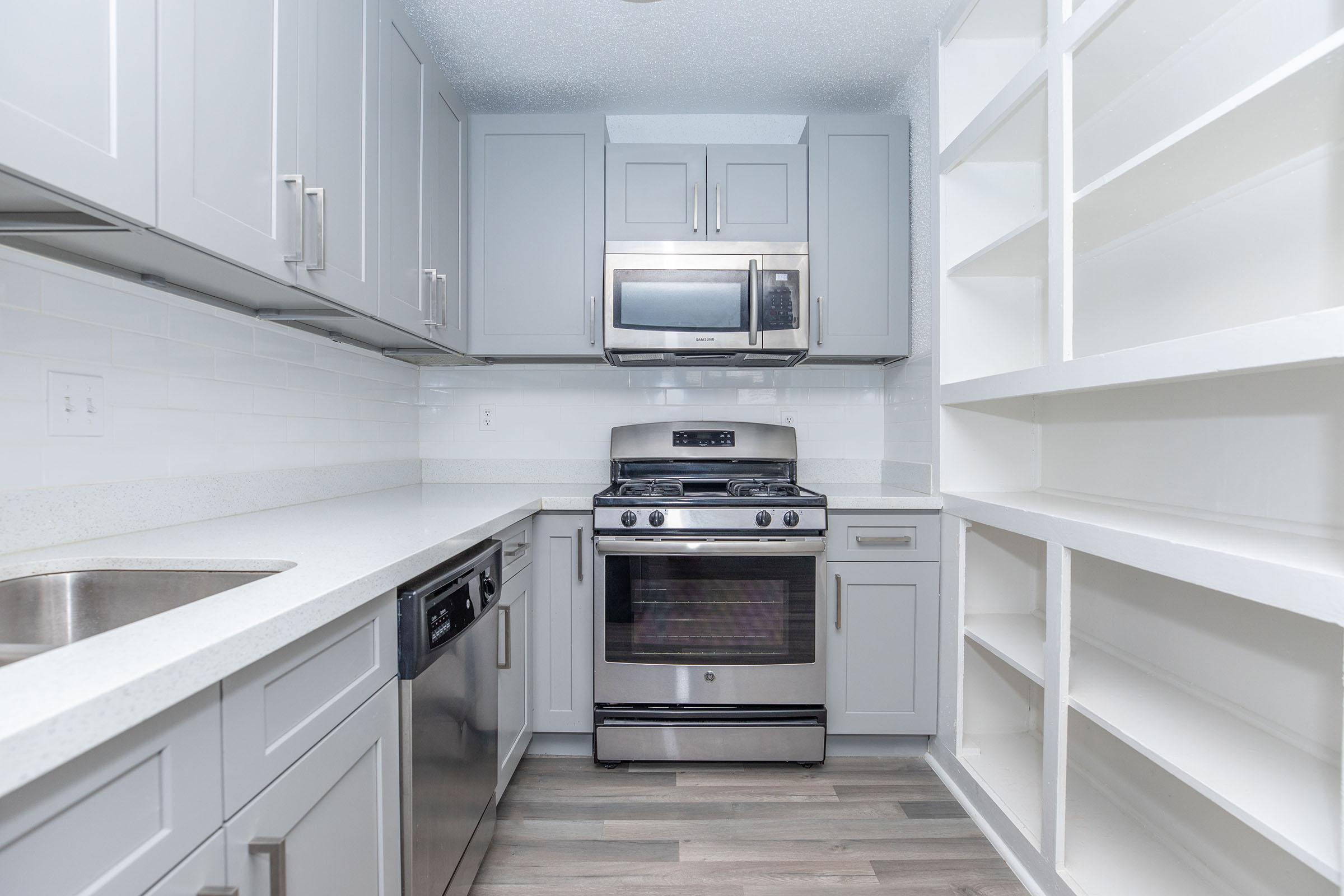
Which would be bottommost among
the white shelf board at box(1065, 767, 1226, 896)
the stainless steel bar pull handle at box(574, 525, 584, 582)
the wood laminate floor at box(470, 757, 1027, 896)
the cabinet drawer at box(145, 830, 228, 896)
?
the wood laminate floor at box(470, 757, 1027, 896)

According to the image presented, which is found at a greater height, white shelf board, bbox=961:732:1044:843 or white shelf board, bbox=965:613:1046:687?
white shelf board, bbox=965:613:1046:687

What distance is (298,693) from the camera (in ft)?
2.85

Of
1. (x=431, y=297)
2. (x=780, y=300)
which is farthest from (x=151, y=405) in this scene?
(x=780, y=300)

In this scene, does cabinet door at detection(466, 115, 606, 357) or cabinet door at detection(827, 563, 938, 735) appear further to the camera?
cabinet door at detection(466, 115, 606, 357)

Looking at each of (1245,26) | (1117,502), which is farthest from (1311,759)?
(1245,26)

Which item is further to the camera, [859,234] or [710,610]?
[859,234]

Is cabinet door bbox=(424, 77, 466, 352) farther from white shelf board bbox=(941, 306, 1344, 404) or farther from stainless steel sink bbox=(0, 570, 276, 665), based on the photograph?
white shelf board bbox=(941, 306, 1344, 404)

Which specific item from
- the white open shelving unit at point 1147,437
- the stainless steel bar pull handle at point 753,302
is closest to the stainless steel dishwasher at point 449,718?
the stainless steel bar pull handle at point 753,302

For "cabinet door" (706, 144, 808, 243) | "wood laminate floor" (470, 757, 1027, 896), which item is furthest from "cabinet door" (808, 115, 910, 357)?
"wood laminate floor" (470, 757, 1027, 896)

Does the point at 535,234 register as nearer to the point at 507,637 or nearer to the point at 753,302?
the point at 753,302

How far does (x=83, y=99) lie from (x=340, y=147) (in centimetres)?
72

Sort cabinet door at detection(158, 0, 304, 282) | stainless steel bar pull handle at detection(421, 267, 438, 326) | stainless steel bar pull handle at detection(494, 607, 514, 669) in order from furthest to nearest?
1. stainless steel bar pull handle at detection(421, 267, 438, 326)
2. stainless steel bar pull handle at detection(494, 607, 514, 669)
3. cabinet door at detection(158, 0, 304, 282)

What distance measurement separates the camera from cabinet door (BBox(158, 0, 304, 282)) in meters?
0.99

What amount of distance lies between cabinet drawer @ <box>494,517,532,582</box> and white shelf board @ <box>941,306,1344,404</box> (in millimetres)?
1473
